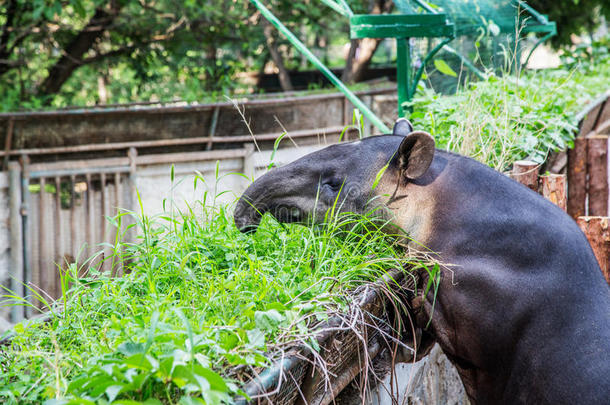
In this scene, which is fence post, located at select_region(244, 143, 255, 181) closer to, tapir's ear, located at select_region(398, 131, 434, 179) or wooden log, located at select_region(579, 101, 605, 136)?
wooden log, located at select_region(579, 101, 605, 136)

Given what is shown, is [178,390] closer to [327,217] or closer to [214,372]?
[214,372]

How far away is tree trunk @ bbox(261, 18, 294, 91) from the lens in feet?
38.4

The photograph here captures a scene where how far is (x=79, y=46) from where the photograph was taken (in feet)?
33.8

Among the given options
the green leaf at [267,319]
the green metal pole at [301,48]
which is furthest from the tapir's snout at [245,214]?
the green metal pole at [301,48]

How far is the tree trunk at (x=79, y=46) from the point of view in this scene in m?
10.1

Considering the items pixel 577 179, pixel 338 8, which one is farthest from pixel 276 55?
pixel 338 8

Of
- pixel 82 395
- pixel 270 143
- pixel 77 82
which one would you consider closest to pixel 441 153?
pixel 82 395

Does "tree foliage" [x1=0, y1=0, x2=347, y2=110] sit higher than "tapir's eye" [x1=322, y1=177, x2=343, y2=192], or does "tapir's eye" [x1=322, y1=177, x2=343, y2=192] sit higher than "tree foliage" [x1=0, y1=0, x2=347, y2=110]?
"tree foliage" [x1=0, y1=0, x2=347, y2=110]

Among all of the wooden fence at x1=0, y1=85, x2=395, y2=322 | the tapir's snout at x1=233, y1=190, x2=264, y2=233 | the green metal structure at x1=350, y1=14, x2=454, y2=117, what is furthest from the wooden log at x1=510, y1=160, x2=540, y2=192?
the wooden fence at x1=0, y1=85, x2=395, y2=322

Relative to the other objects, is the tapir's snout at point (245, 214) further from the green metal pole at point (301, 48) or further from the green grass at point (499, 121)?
the green metal pole at point (301, 48)

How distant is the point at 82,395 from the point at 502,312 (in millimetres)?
1471

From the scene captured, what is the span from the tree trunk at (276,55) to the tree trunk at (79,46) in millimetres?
2582

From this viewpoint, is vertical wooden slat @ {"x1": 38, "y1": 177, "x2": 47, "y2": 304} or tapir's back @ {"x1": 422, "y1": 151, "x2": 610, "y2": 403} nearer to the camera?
tapir's back @ {"x1": 422, "y1": 151, "x2": 610, "y2": 403}

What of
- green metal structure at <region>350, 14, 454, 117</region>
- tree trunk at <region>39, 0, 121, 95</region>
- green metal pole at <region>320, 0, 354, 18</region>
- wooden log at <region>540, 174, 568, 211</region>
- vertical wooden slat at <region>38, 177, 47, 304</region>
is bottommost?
vertical wooden slat at <region>38, 177, 47, 304</region>
